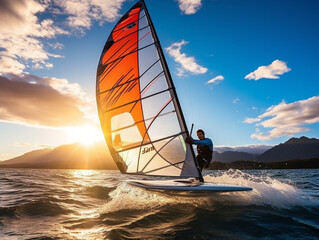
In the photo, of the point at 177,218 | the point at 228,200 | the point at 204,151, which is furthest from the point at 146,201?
the point at 204,151

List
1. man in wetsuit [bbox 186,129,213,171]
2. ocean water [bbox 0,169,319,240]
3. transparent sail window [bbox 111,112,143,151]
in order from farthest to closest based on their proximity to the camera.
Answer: transparent sail window [bbox 111,112,143,151] < man in wetsuit [bbox 186,129,213,171] < ocean water [bbox 0,169,319,240]

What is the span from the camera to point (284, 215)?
15.8 feet

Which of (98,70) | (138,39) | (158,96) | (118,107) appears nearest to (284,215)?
(158,96)

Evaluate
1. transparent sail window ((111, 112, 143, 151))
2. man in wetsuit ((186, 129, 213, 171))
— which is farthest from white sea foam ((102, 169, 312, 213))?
transparent sail window ((111, 112, 143, 151))

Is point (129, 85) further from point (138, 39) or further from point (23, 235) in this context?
point (23, 235)

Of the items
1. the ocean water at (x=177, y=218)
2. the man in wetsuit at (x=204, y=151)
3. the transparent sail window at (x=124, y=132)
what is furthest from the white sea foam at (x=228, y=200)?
the transparent sail window at (x=124, y=132)

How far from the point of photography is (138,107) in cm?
755

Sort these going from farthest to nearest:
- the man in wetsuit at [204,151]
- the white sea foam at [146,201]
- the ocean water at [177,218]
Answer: the man in wetsuit at [204,151] → the white sea foam at [146,201] → the ocean water at [177,218]

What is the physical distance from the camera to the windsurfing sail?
22.8 feet

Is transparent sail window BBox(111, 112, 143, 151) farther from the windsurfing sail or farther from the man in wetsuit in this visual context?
the man in wetsuit

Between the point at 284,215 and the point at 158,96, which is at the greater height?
the point at 158,96

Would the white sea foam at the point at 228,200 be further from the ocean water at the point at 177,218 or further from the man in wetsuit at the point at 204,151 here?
the man in wetsuit at the point at 204,151

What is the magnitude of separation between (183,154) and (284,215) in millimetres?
3166

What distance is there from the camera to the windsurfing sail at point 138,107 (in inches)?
274
